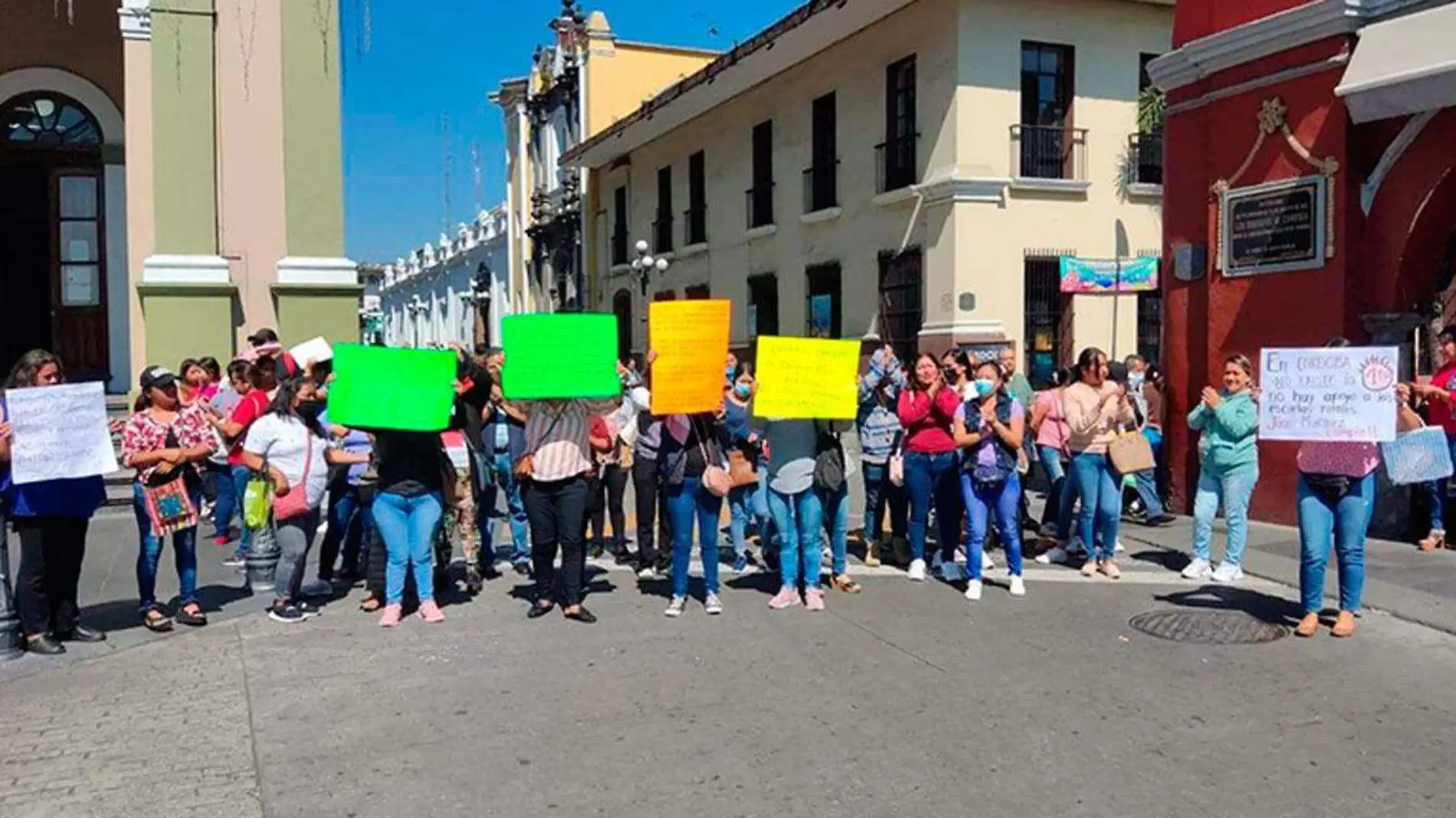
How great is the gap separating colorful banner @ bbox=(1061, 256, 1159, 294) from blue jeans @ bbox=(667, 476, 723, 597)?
12457 mm

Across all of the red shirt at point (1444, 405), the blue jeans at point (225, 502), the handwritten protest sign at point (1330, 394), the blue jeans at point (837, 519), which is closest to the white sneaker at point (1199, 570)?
the handwritten protest sign at point (1330, 394)

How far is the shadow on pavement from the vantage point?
732 centimetres

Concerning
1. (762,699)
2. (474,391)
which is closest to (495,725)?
(762,699)

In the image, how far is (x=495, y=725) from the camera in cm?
534

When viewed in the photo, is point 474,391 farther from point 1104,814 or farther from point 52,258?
point 52,258

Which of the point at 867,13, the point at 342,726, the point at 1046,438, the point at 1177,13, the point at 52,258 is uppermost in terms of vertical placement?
the point at 867,13

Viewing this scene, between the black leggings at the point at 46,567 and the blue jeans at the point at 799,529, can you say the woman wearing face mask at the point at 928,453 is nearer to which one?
A: the blue jeans at the point at 799,529

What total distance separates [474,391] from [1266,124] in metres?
7.59

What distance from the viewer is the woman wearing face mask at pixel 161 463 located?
22.6 feet

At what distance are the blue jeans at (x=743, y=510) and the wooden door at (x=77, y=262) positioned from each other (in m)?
10.8

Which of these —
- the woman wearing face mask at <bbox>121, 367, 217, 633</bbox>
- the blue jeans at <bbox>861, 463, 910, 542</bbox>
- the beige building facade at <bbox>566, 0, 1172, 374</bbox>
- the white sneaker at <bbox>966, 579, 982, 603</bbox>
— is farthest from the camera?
the beige building facade at <bbox>566, 0, 1172, 374</bbox>

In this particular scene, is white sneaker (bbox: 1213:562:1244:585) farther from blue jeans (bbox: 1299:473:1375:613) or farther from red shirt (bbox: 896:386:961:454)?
red shirt (bbox: 896:386:961:454)

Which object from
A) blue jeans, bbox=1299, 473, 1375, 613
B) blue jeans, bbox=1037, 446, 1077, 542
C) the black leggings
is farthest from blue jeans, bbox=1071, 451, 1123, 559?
the black leggings

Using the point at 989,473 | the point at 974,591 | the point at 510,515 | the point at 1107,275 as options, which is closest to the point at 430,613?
the point at 510,515
